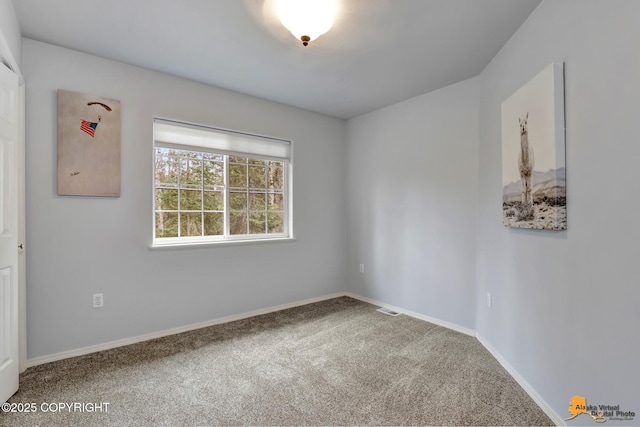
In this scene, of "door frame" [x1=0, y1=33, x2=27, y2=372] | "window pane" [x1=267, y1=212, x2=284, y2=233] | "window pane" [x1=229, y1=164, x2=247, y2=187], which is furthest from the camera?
"window pane" [x1=267, y1=212, x2=284, y2=233]

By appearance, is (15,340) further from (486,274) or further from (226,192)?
(486,274)

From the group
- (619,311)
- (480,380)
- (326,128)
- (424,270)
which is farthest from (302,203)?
(619,311)

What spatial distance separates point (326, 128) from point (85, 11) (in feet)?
8.99

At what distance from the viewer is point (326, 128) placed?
14.0 feet

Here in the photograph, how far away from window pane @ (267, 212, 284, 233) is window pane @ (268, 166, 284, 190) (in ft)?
1.10

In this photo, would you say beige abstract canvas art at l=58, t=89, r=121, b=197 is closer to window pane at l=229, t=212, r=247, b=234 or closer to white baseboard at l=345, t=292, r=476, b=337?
window pane at l=229, t=212, r=247, b=234

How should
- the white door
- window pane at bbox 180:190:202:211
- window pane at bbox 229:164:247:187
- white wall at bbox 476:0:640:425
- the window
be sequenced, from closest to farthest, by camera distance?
white wall at bbox 476:0:640:425 < the white door < the window < window pane at bbox 180:190:202:211 < window pane at bbox 229:164:247:187

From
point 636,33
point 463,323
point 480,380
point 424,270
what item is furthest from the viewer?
point 424,270

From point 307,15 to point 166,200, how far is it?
83.9 inches

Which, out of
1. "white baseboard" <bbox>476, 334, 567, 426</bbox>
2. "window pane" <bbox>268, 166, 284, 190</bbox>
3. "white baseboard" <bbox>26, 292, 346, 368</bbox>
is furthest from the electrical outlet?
"white baseboard" <bbox>476, 334, 567, 426</bbox>

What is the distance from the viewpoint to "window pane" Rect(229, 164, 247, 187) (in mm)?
3539

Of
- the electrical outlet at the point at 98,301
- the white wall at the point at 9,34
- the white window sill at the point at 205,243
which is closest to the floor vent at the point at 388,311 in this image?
the white window sill at the point at 205,243

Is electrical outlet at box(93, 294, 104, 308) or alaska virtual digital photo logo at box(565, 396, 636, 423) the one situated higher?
electrical outlet at box(93, 294, 104, 308)

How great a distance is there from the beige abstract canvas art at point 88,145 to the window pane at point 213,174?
82 centimetres
